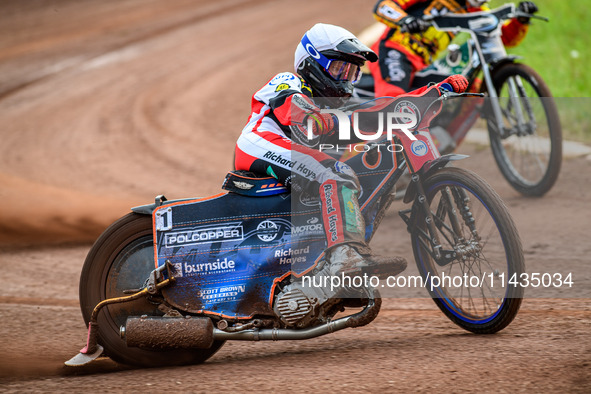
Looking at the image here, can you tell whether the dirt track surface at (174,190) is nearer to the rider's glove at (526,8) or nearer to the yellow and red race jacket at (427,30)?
the yellow and red race jacket at (427,30)

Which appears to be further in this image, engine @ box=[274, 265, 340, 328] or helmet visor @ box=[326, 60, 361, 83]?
helmet visor @ box=[326, 60, 361, 83]

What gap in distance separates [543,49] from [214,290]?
9.28 meters

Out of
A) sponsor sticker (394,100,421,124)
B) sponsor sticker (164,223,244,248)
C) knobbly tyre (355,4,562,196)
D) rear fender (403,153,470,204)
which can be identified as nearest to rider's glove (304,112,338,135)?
sponsor sticker (394,100,421,124)

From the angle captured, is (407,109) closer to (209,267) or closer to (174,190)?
(209,267)

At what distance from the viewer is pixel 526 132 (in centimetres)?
738

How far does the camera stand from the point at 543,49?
1233 centimetres

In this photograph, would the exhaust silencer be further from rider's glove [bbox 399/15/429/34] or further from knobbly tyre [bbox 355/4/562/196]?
rider's glove [bbox 399/15/429/34]

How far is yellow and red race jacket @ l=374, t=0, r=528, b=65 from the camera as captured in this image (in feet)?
25.5

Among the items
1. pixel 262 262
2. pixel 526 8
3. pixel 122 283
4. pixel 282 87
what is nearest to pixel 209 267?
pixel 262 262

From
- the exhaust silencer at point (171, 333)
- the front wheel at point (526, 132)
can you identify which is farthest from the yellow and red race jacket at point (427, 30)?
the exhaust silencer at point (171, 333)

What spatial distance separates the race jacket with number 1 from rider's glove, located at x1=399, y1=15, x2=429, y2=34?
311cm

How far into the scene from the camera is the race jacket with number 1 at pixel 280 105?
175 inches

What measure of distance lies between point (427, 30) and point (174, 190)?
3.50 meters

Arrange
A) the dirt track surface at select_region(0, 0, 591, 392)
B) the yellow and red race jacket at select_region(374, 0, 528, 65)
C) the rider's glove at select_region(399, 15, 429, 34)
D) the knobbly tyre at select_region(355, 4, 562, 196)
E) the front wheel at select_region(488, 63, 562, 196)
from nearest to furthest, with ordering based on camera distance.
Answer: the dirt track surface at select_region(0, 0, 591, 392) < the front wheel at select_region(488, 63, 562, 196) < the knobbly tyre at select_region(355, 4, 562, 196) < the rider's glove at select_region(399, 15, 429, 34) < the yellow and red race jacket at select_region(374, 0, 528, 65)
